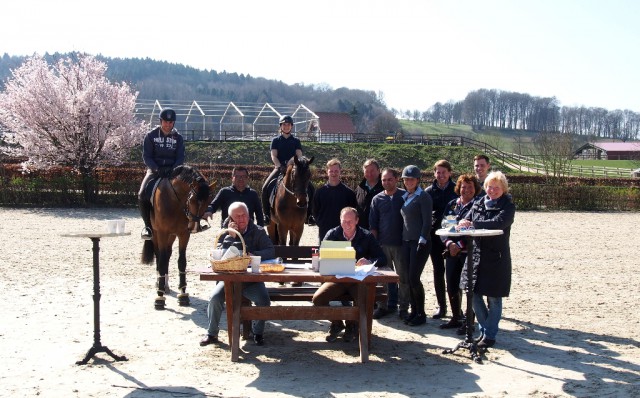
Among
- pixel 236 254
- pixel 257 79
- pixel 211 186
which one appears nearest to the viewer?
pixel 236 254

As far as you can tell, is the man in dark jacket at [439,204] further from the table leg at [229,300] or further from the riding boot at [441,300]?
the table leg at [229,300]

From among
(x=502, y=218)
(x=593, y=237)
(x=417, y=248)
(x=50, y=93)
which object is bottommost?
(x=593, y=237)

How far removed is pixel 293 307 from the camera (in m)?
6.32

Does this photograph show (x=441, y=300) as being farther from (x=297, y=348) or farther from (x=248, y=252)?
(x=248, y=252)

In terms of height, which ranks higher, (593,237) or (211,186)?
(211,186)

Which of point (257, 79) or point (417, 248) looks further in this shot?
point (257, 79)

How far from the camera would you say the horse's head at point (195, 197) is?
332 inches

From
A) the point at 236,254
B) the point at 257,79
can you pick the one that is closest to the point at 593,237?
the point at 236,254

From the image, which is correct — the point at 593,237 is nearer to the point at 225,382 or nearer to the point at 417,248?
the point at 417,248

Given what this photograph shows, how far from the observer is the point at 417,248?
7.61 metres

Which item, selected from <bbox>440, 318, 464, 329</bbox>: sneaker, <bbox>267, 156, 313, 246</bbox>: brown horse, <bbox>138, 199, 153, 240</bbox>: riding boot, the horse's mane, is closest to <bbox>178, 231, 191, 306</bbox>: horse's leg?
<bbox>138, 199, 153, 240</bbox>: riding boot

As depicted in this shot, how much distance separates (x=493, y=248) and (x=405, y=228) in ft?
4.49

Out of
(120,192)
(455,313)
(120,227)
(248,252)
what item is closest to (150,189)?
(248,252)

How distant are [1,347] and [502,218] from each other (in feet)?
17.2
